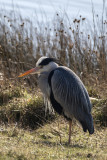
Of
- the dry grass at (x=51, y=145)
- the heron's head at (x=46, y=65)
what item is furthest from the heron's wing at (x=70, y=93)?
the dry grass at (x=51, y=145)

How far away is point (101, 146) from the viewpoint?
13.9 feet

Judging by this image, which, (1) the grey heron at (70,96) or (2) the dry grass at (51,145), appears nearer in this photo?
(2) the dry grass at (51,145)

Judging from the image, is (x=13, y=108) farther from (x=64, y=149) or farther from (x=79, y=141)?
(x=64, y=149)

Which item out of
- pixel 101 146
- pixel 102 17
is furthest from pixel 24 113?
pixel 102 17

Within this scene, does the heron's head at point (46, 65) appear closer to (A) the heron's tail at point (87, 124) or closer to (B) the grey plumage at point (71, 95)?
(B) the grey plumage at point (71, 95)

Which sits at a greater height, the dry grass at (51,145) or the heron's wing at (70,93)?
the heron's wing at (70,93)

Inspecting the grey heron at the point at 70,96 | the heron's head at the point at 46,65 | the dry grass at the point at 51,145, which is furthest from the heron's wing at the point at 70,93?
the dry grass at the point at 51,145

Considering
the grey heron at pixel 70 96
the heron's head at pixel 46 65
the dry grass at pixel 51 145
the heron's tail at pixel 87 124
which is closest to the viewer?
the dry grass at pixel 51 145

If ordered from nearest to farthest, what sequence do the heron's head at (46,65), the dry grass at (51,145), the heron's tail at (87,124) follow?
the dry grass at (51,145) → the heron's tail at (87,124) → the heron's head at (46,65)

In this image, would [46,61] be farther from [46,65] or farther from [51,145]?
[51,145]

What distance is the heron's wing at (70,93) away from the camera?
14.6 ft

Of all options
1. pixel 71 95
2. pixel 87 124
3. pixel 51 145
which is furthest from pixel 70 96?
pixel 51 145

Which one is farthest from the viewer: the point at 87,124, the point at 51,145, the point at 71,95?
the point at 71,95

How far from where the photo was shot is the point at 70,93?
4.48 meters
